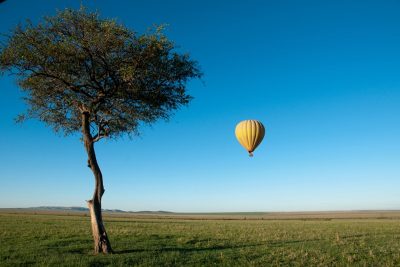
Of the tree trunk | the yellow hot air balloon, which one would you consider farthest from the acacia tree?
the yellow hot air balloon

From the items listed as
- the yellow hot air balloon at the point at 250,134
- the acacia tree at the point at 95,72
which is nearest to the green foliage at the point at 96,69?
the acacia tree at the point at 95,72

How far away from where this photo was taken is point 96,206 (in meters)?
22.4

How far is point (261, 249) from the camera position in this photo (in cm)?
2452

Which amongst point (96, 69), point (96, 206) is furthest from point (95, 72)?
point (96, 206)

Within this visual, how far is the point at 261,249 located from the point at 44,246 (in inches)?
542

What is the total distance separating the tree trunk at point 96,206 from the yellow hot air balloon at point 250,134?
48.6 feet

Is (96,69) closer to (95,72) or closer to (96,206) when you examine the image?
Result: (95,72)

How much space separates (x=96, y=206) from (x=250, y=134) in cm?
1589

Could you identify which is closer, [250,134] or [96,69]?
[96,69]

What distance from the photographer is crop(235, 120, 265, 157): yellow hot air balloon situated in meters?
33.6

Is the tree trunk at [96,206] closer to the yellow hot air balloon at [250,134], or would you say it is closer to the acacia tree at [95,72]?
the acacia tree at [95,72]

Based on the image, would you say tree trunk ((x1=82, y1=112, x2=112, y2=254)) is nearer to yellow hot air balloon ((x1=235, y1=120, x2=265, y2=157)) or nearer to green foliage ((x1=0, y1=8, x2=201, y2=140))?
green foliage ((x1=0, y1=8, x2=201, y2=140))

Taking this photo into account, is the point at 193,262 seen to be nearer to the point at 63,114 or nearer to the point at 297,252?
the point at 297,252

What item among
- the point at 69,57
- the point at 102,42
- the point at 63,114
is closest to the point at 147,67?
the point at 102,42
